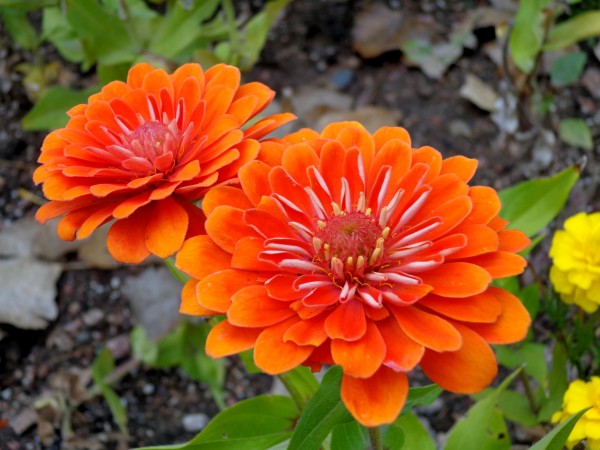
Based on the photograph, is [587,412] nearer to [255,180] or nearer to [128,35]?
[255,180]

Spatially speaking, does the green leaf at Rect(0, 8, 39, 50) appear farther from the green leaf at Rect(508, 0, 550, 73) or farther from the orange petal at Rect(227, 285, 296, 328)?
the orange petal at Rect(227, 285, 296, 328)

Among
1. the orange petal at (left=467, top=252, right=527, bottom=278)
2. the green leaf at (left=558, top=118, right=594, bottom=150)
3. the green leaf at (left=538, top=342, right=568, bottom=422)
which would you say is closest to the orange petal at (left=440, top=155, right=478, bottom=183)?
the orange petal at (left=467, top=252, right=527, bottom=278)

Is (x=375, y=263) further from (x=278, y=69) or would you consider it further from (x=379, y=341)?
(x=278, y=69)

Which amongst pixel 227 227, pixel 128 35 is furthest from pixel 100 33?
pixel 227 227

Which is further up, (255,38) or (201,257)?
→ (201,257)

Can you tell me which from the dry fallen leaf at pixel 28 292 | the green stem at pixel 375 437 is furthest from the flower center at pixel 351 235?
the dry fallen leaf at pixel 28 292

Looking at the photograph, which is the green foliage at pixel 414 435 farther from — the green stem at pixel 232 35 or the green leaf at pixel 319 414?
the green stem at pixel 232 35
